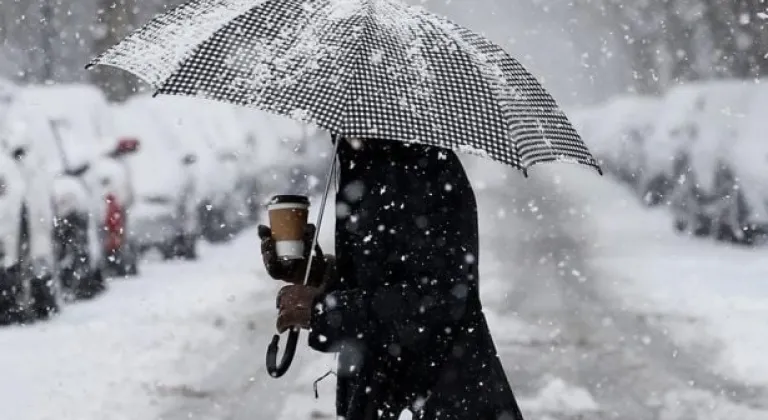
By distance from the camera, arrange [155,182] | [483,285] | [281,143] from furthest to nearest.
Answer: [281,143] < [155,182] < [483,285]

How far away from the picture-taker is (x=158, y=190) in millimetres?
14469

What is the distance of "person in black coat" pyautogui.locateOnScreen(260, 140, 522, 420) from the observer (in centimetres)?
288

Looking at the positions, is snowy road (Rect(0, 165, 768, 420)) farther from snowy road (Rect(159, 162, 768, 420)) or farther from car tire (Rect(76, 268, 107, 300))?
car tire (Rect(76, 268, 107, 300))

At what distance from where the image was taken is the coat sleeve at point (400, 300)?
2857 mm

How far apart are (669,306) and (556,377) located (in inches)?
164

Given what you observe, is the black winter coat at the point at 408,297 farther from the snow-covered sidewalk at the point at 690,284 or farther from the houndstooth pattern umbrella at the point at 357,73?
the snow-covered sidewalk at the point at 690,284

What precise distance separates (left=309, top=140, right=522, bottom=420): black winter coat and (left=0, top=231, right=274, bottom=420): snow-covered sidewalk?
4140mm

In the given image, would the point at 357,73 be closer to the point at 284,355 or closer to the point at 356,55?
the point at 356,55

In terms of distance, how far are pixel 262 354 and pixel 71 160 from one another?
3.86m

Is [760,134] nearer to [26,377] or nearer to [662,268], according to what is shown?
[662,268]

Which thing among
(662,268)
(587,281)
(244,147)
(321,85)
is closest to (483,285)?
(587,281)

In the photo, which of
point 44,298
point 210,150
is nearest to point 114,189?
point 44,298

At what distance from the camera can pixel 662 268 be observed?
16141 mm

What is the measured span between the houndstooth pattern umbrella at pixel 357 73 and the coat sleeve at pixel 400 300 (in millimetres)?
286
